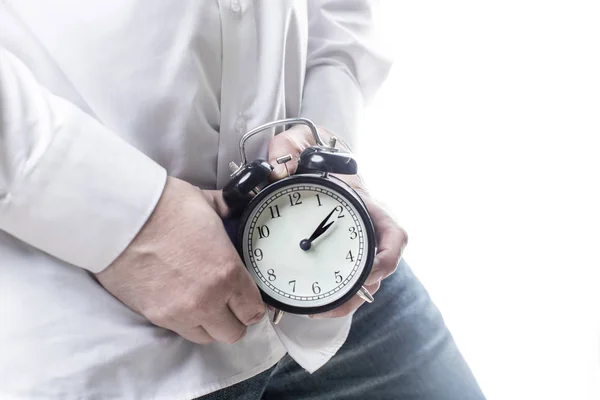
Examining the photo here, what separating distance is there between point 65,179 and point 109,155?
0.14 feet

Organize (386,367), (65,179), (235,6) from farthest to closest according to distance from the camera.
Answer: (386,367)
(235,6)
(65,179)

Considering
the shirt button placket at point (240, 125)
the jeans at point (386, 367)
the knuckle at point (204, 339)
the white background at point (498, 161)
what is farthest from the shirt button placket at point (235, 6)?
the white background at point (498, 161)

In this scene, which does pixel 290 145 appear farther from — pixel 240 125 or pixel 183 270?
pixel 183 270

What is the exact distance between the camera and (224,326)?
557 millimetres

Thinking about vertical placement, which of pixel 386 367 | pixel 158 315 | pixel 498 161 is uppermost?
pixel 158 315

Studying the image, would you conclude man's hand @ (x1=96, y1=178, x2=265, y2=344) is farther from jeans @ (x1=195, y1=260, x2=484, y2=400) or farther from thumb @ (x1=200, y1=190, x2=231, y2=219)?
jeans @ (x1=195, y1=260, x2=484, y2=400)

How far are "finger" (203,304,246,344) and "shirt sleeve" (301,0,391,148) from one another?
333 millimetres

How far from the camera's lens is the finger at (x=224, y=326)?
549 millimetres

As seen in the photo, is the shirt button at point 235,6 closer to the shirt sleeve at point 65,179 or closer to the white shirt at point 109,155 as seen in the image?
the white shirt at point 109,155

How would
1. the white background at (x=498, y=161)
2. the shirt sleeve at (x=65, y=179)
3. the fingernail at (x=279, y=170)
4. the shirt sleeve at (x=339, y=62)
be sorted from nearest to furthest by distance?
1. the shirt sleeve at (x=65, y=179)
2. the fingernail at (x=279, y=170)
3. the shirt sleeve at (x=339, y=62)
4. the white background at (x=498, y=161)

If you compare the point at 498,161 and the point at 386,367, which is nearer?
the point at 386,367

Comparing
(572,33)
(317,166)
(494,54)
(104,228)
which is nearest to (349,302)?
(317,166)

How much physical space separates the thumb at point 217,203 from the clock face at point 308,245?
0.12 feet

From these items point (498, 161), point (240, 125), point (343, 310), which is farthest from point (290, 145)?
point (498, 161)
